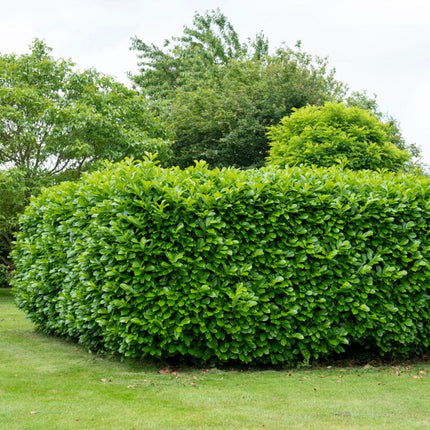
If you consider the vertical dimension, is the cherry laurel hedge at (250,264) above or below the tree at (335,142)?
below

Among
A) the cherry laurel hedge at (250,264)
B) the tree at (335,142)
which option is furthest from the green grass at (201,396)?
the tree at (335,142)

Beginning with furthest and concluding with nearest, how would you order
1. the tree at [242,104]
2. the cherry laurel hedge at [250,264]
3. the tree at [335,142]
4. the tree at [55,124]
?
the tree at [242,104], the tree at [55,124], the tree at [335,142], the cherry laurel hedge at [250,264]

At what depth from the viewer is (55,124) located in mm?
16578

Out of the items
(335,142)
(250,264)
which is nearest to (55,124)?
(335,142)

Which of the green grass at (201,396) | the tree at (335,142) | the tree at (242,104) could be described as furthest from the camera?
the tree at (242,104)

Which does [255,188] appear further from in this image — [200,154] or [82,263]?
[200,154]

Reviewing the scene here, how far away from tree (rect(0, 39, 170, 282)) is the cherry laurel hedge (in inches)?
412

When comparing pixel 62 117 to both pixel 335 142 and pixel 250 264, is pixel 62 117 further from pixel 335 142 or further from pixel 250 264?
pixel 250 264

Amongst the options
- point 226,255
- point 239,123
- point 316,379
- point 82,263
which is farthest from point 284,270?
point 239,123

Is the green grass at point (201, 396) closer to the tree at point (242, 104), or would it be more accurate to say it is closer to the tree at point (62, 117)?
the tree at point (62, 117)

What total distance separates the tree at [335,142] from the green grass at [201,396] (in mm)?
4625

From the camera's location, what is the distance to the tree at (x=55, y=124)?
16344 millimetres

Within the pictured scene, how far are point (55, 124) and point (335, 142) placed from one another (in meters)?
10.5

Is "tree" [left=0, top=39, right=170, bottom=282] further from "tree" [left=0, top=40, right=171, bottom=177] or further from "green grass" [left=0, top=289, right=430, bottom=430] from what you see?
"green grass" [left=0, top=289, right=430, bottom=430]
